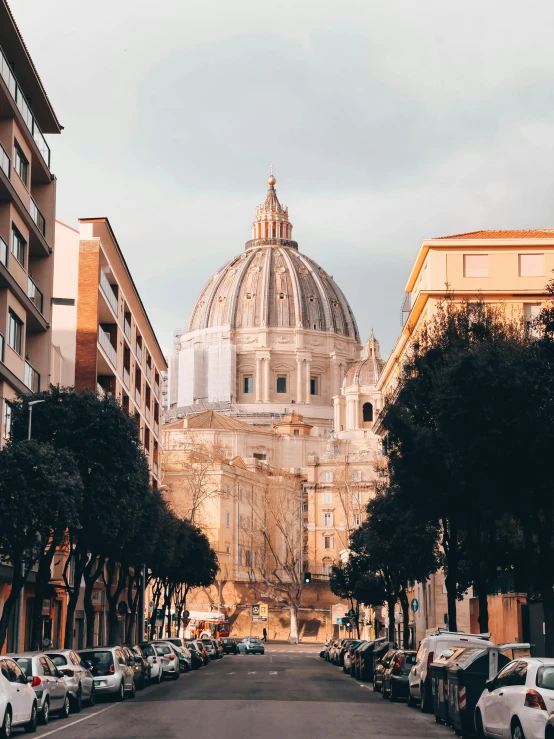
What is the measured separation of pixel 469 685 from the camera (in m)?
22.6

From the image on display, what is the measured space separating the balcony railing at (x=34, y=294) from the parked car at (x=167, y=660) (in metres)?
11.8

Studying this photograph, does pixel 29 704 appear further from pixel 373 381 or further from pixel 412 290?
pixel 373 381

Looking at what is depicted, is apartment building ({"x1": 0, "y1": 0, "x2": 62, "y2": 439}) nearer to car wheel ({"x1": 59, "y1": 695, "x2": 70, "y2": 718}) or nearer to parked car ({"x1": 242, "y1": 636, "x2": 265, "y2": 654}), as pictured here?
car wheel ({"x1": 59, "y1": 695, "x2": 70, "y2": 718})

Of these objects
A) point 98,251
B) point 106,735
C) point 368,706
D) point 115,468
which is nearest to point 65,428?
point 115,468

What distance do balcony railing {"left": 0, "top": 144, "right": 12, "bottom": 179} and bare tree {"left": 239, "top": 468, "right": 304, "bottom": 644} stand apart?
74.7 m

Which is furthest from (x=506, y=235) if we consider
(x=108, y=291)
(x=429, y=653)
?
(x=429, y=653)

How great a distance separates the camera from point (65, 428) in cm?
3509

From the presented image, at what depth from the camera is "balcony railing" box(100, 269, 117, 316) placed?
54731 millimetres

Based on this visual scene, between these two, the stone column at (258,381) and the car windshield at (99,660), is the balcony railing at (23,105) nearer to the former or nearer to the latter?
the car windshield at (99,660)

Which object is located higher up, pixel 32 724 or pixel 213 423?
pixel 213 423

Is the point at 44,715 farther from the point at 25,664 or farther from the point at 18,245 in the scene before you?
the point at 18,245

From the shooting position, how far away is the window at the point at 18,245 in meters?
38.9

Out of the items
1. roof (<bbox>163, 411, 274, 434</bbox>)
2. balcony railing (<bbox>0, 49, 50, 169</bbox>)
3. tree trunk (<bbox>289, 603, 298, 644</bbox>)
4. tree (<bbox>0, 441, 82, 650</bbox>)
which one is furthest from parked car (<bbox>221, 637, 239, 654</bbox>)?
roof (<bbox>163, 411, 274, 434</bbox>)

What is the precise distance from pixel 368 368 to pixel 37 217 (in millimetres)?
140970
